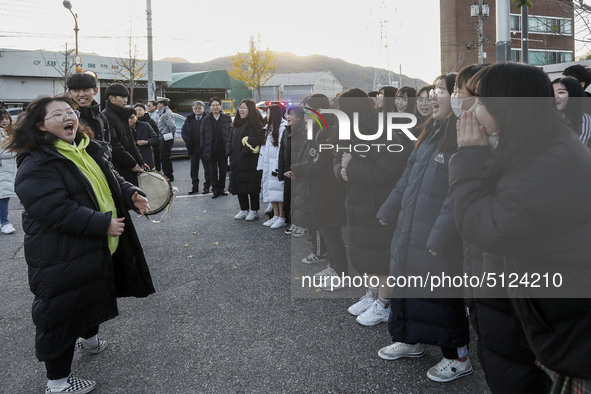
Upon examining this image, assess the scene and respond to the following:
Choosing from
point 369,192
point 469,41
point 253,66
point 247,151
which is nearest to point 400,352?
point 369,192

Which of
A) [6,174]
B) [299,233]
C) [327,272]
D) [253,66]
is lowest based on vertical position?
[327,272]

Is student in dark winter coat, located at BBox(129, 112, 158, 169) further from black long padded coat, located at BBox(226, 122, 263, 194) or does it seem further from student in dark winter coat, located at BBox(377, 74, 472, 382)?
student in dark winter coat, located at BBox(377, 74, 472, 382)

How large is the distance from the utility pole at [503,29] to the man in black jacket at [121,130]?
→ 4623 millimetres

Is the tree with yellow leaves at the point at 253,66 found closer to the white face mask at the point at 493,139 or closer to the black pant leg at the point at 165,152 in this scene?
the black pant leg at the point at 165,152

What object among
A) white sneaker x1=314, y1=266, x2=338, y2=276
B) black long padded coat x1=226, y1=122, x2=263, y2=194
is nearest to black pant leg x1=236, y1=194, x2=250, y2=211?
black long padded coat x1=226, y1=122, x2=263, y2=194

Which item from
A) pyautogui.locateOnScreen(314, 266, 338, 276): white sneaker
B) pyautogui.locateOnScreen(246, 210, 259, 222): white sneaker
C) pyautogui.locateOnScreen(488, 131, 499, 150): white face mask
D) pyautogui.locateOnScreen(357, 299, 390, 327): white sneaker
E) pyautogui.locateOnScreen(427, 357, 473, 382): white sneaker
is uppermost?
pyautogui.locateOnScreen(488, 131, 499, 150): white face mask

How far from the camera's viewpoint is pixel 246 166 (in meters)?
7.35

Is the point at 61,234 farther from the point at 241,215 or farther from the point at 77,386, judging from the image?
the point at 241,215

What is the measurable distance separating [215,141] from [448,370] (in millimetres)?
7585

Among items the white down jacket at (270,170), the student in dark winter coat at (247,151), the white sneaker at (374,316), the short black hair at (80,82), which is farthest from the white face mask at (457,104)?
the student in dark winter coat at (247,151)

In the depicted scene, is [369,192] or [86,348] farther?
[369,192]

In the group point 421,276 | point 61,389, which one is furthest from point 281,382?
point 61,389

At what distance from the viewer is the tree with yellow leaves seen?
3919cm

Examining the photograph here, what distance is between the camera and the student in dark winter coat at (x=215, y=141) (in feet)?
31.0
